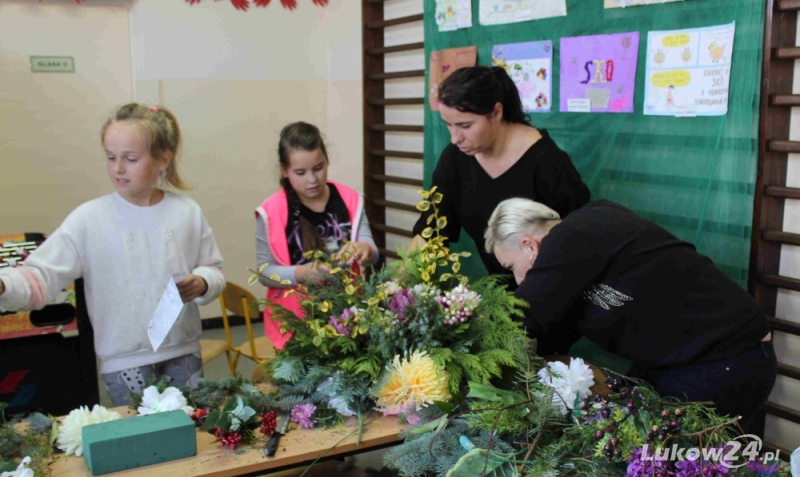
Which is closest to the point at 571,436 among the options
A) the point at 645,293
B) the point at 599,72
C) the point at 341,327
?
the point at 645,293

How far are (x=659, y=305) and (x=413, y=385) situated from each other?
654 millimetres

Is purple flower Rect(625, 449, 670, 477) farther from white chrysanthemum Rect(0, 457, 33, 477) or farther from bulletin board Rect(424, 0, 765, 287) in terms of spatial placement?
bulletin board Rect(424, 0, 765, 287)

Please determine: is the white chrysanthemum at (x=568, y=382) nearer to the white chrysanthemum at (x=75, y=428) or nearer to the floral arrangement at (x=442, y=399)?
the floral arrangement at (x=442, y=399)

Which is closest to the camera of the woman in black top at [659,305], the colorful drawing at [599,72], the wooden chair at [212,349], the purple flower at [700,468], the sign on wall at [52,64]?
the purple flower at [700,468]

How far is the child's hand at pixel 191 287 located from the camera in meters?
2.23

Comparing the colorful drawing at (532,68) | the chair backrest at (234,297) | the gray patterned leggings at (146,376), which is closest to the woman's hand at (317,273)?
the gray patterned leggings at (146,376)

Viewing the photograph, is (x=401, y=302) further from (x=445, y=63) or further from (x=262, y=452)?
(x=445, y=63)

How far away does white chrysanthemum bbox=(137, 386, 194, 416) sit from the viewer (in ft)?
5.82

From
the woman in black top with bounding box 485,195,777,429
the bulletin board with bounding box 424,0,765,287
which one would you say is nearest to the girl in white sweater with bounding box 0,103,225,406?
the woman in black top with bounding box 485,195,777,429

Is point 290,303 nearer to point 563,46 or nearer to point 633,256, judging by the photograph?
point 633,256

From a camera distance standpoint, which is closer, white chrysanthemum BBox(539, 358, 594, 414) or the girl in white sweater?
white chrysanthemum BBox(539, 358, 594, 414)

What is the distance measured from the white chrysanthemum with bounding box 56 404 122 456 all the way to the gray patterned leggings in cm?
49

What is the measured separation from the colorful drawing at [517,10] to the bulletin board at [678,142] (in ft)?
0.12

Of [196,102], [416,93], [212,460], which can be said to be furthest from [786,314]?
[196,102]
